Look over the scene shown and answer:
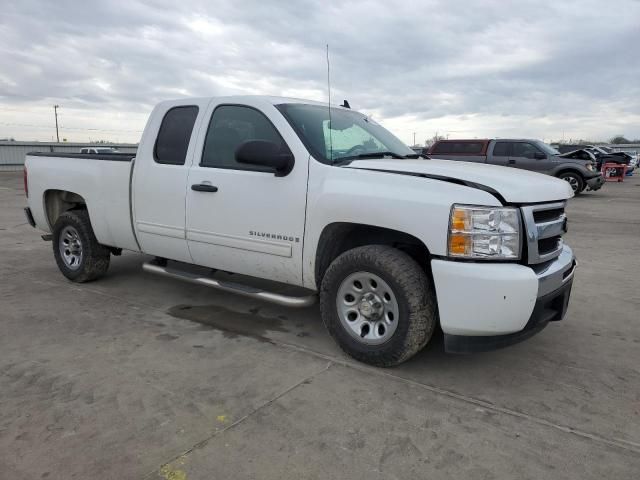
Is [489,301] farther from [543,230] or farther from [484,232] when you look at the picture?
[543,230]

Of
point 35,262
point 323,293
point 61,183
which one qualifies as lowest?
Answer: point 35,262

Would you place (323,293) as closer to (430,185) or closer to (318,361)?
(318,361)

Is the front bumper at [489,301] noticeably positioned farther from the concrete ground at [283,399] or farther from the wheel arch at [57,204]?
the wheel arch at [57,204]

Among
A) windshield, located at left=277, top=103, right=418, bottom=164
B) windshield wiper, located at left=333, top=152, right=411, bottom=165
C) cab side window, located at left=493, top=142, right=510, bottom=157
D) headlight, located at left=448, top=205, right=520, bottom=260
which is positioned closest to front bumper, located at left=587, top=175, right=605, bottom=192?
cab side window, located at left=493, top=142, right=510, bottom=157

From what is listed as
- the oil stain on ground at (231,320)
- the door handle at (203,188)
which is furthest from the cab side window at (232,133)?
the oil stain on ground at (231,320)

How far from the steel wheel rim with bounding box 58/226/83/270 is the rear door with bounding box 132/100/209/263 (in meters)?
1.19

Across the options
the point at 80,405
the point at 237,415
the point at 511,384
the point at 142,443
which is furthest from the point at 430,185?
the point at 80,405

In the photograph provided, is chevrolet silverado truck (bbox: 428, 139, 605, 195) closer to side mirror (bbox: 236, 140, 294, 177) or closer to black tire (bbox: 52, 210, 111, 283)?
black tire (bbox: 52, 210, 111, 283)

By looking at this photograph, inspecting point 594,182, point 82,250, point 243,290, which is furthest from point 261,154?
point 594,182

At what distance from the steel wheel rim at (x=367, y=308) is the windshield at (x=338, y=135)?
914mm

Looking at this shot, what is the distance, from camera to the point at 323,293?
12.0 feet

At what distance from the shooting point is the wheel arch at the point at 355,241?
3562 mm

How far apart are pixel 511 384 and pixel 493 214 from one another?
1.17 metres

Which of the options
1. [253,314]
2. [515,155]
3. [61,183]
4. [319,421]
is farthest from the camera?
[515,155]
